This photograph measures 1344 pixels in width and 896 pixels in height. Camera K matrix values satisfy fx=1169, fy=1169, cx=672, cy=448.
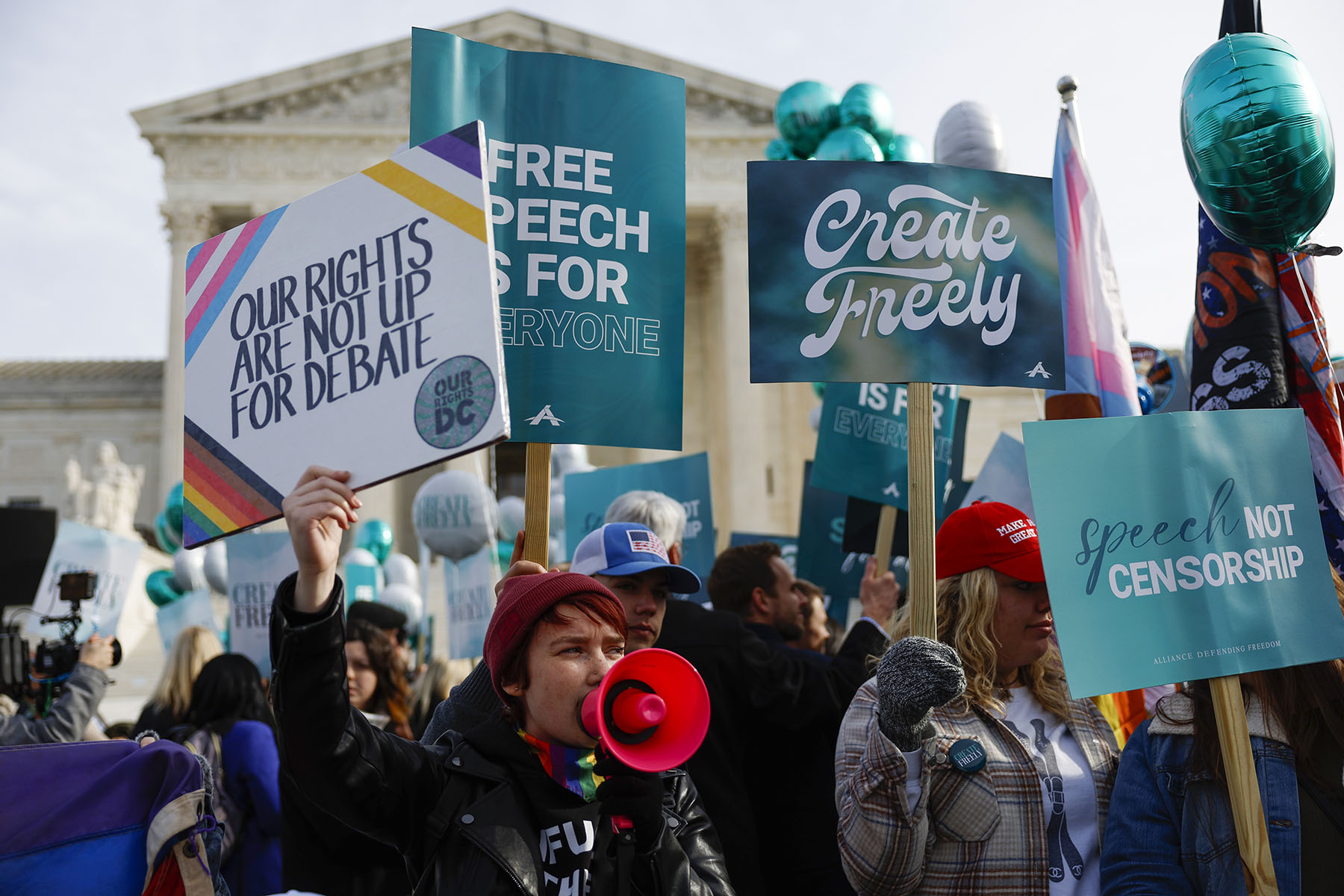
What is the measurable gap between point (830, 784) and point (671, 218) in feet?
5.23

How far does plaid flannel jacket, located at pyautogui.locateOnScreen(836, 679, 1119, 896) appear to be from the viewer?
2236 millimetres

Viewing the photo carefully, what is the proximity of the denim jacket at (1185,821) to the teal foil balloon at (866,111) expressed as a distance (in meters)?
5.34

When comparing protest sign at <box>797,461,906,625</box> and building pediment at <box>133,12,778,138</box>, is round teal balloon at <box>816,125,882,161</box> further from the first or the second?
building pediment at <box>133,12,778,138</box>

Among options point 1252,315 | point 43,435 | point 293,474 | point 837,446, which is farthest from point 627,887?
point 43,435

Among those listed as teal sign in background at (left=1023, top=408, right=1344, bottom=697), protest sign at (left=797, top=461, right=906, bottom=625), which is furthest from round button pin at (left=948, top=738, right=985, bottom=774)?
protest sign at (left=797, top=461, right=906, bottom=625)

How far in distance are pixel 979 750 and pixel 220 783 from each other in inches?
107

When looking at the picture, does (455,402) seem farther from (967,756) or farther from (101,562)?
(101,562)

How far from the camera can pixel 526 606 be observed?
197cm

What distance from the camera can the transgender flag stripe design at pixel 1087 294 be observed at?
443cm

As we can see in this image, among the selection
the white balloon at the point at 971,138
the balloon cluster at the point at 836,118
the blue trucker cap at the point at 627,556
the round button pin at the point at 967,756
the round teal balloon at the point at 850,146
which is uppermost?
the balloon cluster at the point at 836,118

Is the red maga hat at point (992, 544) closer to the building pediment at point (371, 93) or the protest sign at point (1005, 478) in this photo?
the protest sign at point (1005, 478)

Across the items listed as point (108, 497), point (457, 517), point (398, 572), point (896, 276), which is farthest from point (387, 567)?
point (108, 497)

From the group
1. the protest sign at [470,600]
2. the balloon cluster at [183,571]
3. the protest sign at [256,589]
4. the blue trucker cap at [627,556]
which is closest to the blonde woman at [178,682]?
the blue trucker cap at [627,556]

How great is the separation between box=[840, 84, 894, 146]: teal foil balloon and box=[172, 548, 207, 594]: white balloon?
868 centimetres
